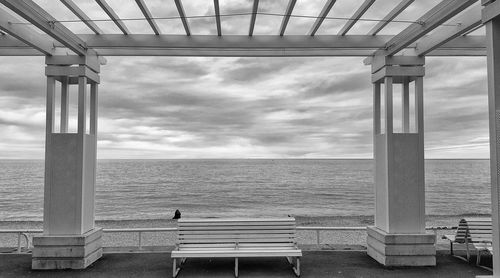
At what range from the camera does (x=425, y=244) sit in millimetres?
6039

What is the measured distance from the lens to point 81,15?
5199mm

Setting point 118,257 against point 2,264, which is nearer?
point 2,264

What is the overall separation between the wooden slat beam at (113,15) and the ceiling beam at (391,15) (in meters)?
3.44

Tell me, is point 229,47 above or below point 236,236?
above

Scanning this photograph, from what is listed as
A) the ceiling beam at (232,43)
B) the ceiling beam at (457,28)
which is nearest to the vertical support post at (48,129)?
the ceiling beam at (232,43)

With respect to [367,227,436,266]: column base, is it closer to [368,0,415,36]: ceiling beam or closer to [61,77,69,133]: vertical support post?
[368,0,415,36]: ceiling beam

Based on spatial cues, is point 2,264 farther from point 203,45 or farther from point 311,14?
point 311,14

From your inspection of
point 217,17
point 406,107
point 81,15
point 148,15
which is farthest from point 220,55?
point 406,107

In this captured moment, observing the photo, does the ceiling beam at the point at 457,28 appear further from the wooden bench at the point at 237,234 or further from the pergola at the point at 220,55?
the wooden bench at the point at 237,234

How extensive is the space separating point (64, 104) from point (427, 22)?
5.33 m

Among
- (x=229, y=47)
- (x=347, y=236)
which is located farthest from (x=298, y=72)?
(x=229, y=47)

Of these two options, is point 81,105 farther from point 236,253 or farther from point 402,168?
point 402,168

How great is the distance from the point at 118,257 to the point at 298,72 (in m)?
28.3

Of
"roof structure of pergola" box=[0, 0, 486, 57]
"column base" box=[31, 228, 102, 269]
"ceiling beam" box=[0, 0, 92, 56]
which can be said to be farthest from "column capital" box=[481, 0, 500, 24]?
"column base" box=[31, 228, 102, 269]
